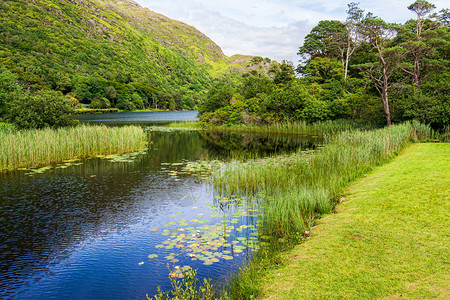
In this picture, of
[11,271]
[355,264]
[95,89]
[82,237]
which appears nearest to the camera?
[355,264]

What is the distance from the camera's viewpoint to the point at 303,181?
11.0m

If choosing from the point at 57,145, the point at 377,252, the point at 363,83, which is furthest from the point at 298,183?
the point at 363,83

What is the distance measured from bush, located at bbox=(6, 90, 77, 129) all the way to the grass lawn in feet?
70.7

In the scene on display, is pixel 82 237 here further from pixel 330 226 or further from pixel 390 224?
pixel 390 224

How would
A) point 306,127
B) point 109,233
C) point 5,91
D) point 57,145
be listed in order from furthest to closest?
point 306,127 < point 5,91 < point 57,145 < point 109,233

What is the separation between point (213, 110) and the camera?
56500 millimetres

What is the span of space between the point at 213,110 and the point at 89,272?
169 feet

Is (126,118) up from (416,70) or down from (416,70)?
down

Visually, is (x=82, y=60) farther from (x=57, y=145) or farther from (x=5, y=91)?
(x=57, y=145)

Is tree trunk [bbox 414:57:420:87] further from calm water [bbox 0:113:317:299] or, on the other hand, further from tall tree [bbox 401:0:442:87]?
calm water [bbox 0:113:317:299]

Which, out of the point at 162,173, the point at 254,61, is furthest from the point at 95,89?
the point at 162,173

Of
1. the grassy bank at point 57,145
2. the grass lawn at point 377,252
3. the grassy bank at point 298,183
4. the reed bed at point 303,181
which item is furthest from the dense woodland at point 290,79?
the grass lawn at point 377,252

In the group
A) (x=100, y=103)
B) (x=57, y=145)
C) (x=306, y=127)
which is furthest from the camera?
(x=100, y=103)

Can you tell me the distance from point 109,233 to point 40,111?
1765 centimetres
